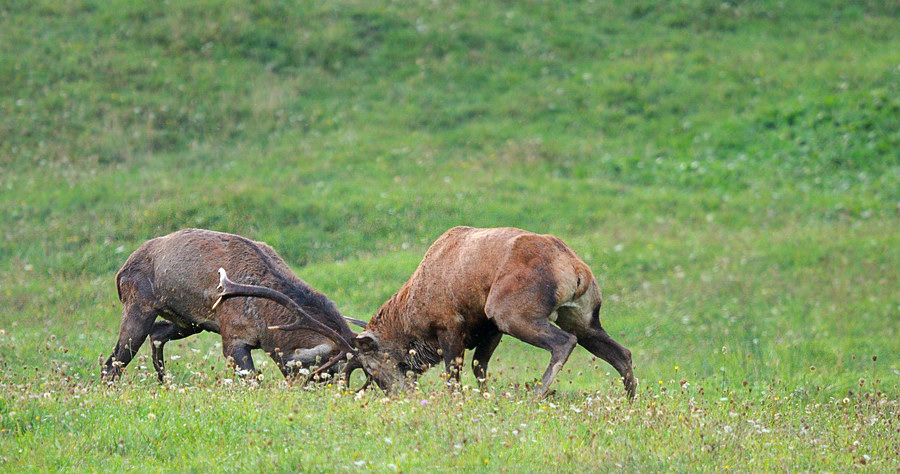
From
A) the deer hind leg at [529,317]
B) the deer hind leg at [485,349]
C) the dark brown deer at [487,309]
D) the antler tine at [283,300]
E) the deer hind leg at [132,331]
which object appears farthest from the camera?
the deer hind leg at [132,331]

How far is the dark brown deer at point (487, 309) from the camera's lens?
27.7 feet

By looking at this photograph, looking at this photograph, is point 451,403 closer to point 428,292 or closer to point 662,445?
point 662,445

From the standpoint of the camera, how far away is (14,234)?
16906mm

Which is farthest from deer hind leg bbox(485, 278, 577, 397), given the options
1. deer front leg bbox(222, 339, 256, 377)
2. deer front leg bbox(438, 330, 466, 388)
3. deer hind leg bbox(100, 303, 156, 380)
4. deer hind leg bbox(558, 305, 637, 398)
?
deer hind leg bbox(100, 303, 156, 380)

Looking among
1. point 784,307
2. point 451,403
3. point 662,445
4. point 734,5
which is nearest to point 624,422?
point 662,445

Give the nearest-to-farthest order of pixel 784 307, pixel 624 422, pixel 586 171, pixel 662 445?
pixel 662 445 → pixel 624 422 → pixel 784 307 → pixel 586 171

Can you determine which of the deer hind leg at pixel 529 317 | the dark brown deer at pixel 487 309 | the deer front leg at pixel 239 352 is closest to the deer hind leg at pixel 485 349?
the dark brown deer at pixel 487 309

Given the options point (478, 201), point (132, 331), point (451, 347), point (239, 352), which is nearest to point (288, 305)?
point (239, 352)

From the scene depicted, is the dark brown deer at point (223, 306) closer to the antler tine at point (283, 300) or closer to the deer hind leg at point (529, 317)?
the antler tine at point (283, 300)

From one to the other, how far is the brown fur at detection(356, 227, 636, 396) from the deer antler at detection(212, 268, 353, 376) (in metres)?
0.42

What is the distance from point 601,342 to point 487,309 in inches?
47.4

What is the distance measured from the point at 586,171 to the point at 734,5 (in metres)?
10.7

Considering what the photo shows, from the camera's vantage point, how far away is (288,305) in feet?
28.9

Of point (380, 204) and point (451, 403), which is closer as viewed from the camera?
point (451, 403)
